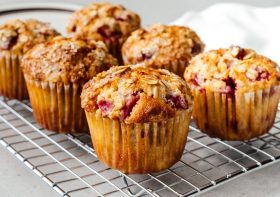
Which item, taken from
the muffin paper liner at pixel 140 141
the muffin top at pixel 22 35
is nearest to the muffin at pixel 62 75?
the muffin top at pixel 22 35

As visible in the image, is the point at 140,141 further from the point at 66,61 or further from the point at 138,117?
the point at 66,61

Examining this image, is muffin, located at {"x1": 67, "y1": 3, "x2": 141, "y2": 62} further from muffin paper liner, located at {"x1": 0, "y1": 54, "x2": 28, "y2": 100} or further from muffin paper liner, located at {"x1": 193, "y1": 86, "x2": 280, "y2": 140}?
muffin paper liner, located at {"x1": 193, "y1": 86, "x2": 280, "y2": 140}

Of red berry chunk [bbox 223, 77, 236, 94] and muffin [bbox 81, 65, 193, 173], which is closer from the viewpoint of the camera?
muffin [bbox 81, 65, 193, 173]

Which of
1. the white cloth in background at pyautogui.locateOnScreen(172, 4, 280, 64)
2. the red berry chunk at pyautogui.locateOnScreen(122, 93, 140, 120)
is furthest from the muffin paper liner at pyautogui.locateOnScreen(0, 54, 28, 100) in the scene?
the white cloth in background at pyautogui.locateOnScreen(172, 4, 280, 64)

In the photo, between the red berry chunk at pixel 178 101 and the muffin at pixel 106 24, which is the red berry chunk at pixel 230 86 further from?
the muffin at pixel 106 24

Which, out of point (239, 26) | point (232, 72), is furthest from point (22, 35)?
point (239, 26)

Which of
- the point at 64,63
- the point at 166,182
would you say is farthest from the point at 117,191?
the point at 64,63

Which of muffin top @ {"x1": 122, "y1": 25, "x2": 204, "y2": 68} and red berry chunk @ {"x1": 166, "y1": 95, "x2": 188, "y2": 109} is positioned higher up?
muffin top @ {"x1": 122, "y1": 25, "x2": 204, "y2": 68}
